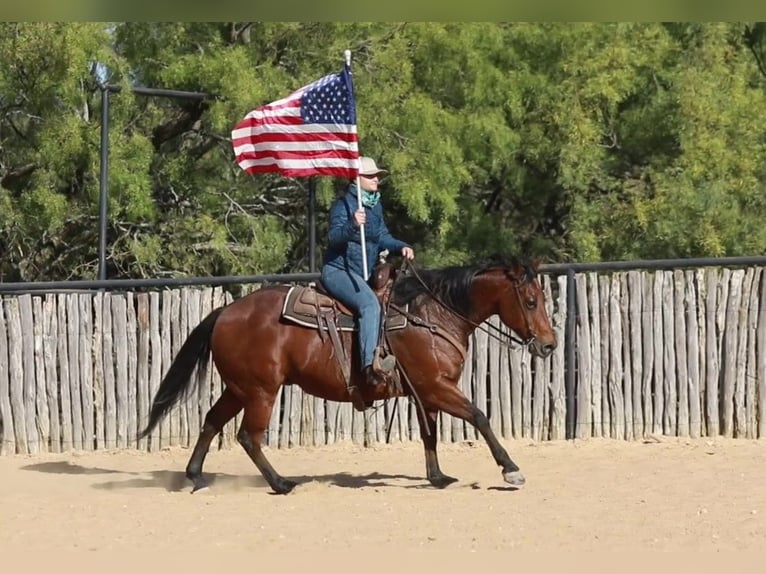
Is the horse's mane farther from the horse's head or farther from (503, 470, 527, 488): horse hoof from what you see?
(503, 470, 527, 488): horse hoof

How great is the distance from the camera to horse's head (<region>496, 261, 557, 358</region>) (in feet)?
27.8

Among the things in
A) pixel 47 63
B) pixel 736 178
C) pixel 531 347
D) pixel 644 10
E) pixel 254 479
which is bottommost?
pixel 254 479

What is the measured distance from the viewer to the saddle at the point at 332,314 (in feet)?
28.3

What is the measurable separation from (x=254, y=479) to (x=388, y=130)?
8149 millimetres

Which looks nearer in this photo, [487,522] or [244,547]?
[244,547]

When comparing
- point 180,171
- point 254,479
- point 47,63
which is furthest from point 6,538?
point 180,171

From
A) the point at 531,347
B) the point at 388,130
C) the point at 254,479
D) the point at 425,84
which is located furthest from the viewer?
the point at 425,84

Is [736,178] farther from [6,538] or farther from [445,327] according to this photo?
[6,538]

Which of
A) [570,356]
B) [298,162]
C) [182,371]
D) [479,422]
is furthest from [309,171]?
[570,356]

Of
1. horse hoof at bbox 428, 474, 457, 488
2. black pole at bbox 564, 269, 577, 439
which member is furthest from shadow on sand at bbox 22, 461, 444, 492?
black pole at bbox 564, 269, 577, 439

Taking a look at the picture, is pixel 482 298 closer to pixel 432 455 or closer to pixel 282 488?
pixel 432 455

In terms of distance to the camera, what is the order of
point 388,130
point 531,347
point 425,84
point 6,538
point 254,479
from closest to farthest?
point 6,538
point 531,347
point 254,479
point 388,130
point 425,84

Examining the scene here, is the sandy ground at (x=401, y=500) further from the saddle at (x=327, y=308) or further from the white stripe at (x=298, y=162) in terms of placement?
the white stripe at (x=298, y=162)

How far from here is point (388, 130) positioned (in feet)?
54.7
